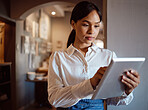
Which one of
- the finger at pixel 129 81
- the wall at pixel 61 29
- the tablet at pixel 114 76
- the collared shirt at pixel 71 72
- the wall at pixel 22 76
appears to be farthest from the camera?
the wall at pixel 61 29

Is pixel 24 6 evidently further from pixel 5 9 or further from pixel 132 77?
pixel 132 77

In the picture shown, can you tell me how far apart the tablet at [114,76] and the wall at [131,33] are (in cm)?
61

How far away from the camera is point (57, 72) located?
1101 millimetres

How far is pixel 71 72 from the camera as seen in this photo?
109 cm

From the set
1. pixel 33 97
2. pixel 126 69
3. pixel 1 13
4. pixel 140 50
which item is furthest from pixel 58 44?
pixel 126 69

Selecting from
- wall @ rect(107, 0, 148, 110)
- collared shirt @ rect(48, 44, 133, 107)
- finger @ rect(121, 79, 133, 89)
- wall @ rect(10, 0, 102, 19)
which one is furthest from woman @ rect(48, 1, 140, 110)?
wall @ rect(10, 0, 102, 19)

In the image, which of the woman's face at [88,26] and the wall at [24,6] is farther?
the wall at [24,6]

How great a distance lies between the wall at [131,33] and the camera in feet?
4.68

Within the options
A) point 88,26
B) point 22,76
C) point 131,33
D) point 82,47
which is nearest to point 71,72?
point 82,47

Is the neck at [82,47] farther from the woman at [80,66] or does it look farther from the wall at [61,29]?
the wall at [61,29]

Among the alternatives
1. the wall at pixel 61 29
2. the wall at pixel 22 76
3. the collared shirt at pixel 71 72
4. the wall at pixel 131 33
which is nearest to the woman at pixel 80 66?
the collared shirt at pixel 71 72

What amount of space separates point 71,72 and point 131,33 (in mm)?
690

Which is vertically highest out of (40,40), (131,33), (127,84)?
(40,40)

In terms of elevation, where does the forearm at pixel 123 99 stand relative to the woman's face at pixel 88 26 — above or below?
below
